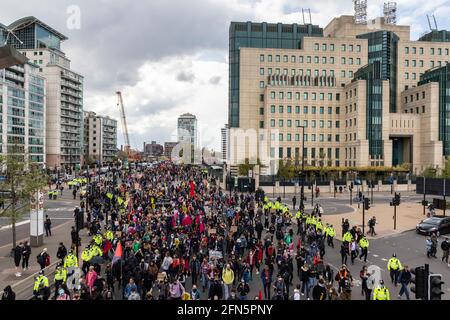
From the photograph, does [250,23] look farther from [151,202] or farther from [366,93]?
[151,202]

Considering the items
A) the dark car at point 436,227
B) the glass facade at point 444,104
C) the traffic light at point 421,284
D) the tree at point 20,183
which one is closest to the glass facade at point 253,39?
the glass facade at point 444,104

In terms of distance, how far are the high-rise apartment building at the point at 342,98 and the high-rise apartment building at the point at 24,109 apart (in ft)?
158

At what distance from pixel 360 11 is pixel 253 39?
91.9ft

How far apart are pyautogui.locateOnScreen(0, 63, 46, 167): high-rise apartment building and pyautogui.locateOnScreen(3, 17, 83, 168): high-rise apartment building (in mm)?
6556

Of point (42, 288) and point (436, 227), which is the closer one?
point (42, 288)

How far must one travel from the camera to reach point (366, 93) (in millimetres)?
75875

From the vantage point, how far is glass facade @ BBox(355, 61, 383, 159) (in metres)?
75.8

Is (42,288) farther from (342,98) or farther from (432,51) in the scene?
(432,51)

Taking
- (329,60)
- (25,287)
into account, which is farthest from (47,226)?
(329,60)

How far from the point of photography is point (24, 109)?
88.1 metres
